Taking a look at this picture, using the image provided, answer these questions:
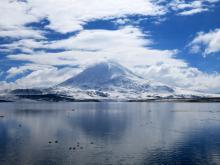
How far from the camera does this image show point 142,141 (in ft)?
267

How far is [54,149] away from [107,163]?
16.3 meters

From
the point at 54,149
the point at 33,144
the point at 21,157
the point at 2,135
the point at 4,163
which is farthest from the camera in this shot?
the point at 2,135

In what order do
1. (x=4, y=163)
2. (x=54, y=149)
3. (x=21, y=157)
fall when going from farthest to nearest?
(x=54, y=149) < (x=21, y=157) < (x=4, y=163)

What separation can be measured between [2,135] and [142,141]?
1461 inches

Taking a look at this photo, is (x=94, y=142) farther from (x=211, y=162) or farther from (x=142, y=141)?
(x=211, y=162)

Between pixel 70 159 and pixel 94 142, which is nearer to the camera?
pixel 70 159

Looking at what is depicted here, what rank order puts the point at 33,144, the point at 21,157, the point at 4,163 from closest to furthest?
the point at 4,163, the point at 21,157, the point at 33,144

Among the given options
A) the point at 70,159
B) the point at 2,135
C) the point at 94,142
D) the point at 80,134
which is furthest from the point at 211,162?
the point at 2,135

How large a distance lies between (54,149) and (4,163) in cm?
1406

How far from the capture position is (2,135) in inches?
3649

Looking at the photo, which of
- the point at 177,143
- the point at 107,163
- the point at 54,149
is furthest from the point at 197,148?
the point at 54,149

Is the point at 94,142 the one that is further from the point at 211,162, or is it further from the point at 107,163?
the point at 211,162

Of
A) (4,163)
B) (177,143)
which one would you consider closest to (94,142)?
(177,143)

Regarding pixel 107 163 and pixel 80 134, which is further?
pixel 80 134
